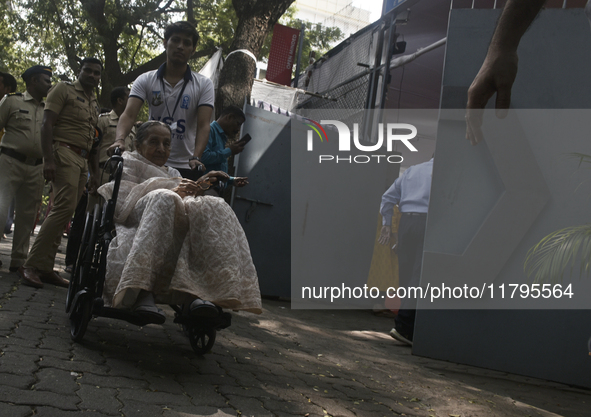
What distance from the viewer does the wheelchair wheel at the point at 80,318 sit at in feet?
10.7

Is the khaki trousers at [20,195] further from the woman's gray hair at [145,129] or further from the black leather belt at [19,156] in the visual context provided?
the woman's gray hair at [145,129]

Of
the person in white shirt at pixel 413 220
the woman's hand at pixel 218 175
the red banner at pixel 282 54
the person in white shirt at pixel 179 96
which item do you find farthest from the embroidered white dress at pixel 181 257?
the red banner at pixel 282 54

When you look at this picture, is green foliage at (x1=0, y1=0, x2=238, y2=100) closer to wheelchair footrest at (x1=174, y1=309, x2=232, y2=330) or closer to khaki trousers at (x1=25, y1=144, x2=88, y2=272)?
khaki trousers at (x1=25, y1=144, x2=88, y2=272)

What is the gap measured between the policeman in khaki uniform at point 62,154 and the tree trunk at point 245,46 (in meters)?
3.00

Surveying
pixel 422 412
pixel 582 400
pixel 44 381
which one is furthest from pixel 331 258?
pixel 44 381

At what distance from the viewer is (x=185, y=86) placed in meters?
4.81

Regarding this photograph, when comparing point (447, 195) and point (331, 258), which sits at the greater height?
point (447, 195)

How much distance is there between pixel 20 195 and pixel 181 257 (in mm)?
3157

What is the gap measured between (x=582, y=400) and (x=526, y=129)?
6.75 ft

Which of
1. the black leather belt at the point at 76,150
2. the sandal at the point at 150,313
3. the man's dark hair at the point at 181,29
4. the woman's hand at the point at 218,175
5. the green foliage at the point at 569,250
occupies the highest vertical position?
the man's dark hair at the point at 181,29

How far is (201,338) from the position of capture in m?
3.64

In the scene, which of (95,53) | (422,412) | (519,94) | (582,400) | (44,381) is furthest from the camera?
(95,53)

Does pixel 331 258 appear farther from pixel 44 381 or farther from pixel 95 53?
pixel 95 53

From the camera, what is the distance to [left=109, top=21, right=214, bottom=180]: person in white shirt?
4.76 metres
